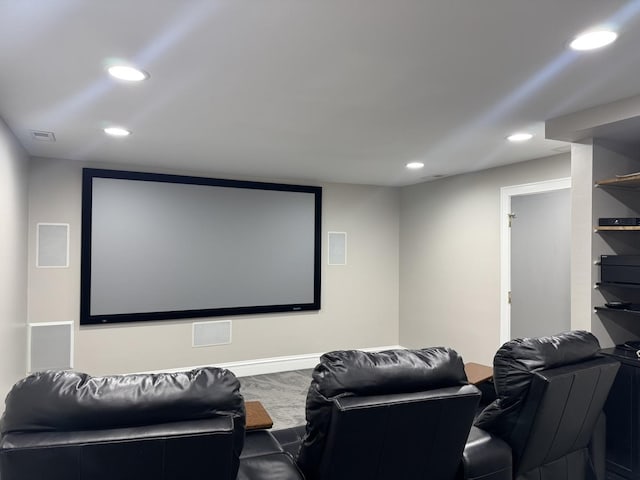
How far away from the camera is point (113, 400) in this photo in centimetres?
129

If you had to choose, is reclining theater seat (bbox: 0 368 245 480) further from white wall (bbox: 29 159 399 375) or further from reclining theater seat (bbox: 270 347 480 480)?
white wall (bbox: 29 159 399 375)

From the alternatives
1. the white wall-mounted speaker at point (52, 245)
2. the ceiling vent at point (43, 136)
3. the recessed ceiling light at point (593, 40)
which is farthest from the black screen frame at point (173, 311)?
the recessed ceiling light at point (593, 40)

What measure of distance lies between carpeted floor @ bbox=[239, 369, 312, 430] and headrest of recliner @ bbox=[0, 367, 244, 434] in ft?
7.93

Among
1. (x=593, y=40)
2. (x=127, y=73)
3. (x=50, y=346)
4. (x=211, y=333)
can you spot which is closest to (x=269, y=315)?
(x=211, y=333)

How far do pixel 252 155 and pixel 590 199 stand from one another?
2.83 meters

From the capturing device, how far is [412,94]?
8.29 feet

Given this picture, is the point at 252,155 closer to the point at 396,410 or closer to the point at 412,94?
the point at 412,94

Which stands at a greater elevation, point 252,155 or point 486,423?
point 252,155

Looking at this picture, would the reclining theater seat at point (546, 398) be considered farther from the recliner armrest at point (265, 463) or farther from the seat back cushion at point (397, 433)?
the recliner armrest at point (265, 463)

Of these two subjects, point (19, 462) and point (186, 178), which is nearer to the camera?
point (19, 462)

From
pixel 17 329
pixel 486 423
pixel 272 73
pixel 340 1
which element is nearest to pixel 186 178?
pixel 17 329

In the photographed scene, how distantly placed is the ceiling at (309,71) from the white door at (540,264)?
0.80 meters

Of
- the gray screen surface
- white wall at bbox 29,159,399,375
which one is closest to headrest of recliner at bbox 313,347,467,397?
the gray screen surface

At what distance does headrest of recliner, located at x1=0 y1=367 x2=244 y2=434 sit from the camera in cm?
123
